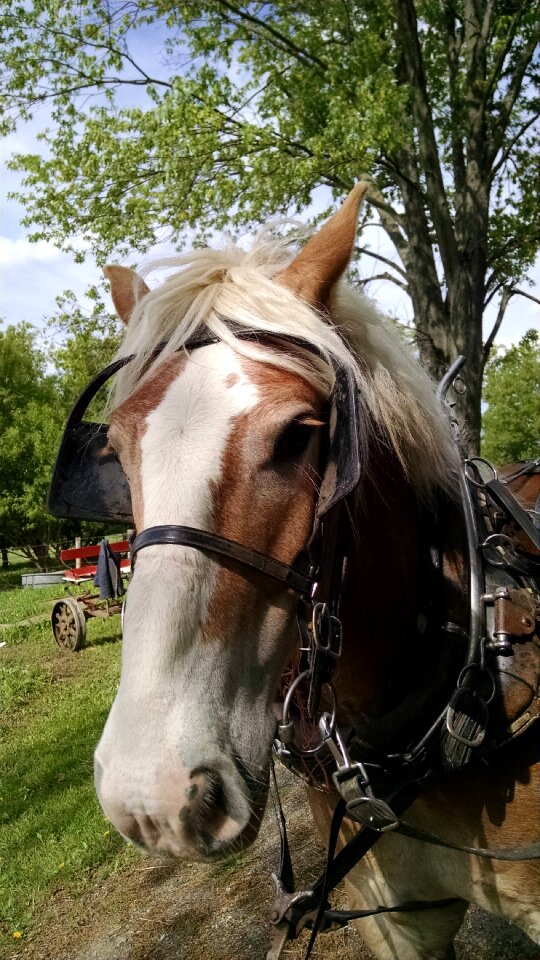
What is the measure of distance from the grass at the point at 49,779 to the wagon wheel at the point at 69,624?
6.0 inches

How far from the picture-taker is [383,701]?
1.66 meters

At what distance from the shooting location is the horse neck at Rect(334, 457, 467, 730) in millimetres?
1570

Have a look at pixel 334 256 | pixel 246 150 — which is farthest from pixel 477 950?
pixel 246 150

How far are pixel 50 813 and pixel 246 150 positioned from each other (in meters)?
7.30

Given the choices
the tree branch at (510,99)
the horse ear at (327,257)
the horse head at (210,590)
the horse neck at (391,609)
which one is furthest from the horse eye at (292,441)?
the tree branch at (510,99)

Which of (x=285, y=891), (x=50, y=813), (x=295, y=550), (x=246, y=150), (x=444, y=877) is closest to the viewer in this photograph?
(x=295, y=550)

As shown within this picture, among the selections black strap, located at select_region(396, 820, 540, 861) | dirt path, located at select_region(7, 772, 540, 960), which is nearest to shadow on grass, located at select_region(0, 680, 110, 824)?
dirt path, located at select_region(7, 772, 540, 960)

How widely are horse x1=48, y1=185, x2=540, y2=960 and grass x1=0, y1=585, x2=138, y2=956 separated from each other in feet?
8.22

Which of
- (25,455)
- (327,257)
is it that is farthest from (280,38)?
(25,455)

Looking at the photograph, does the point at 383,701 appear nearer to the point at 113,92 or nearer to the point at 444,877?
the point at 444,877

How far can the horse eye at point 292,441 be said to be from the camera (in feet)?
4.27

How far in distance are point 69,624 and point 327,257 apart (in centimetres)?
869

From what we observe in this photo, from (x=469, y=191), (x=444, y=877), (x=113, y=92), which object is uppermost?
(x=113, y=92)

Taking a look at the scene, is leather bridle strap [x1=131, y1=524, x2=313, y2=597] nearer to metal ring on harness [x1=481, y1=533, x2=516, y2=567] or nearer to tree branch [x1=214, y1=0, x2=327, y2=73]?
metal ring on harness [x1=481, y1=533, x2=516, y2=567]
